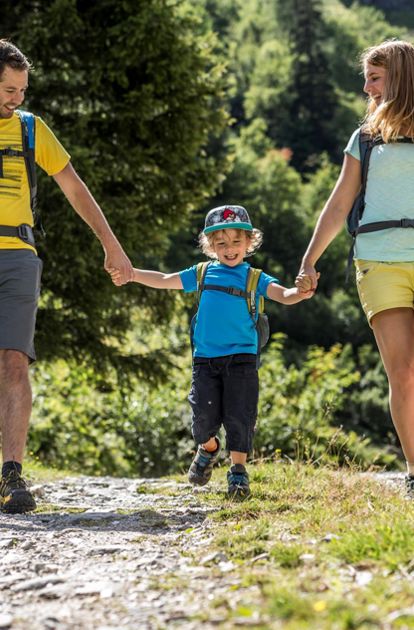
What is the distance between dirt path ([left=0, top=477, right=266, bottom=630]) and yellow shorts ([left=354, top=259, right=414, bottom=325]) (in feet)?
4.64

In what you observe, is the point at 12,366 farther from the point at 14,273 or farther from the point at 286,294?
the point at 286,294

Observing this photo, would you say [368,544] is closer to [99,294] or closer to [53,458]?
[99,294]

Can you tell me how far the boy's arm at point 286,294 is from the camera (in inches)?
220

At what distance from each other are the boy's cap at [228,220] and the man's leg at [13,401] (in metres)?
1.31

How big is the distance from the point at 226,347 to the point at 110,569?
7.06 feet

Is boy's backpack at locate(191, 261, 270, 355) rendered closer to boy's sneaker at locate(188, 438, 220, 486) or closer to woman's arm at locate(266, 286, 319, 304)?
woman's arm at locate(266, 286, 319, 304)

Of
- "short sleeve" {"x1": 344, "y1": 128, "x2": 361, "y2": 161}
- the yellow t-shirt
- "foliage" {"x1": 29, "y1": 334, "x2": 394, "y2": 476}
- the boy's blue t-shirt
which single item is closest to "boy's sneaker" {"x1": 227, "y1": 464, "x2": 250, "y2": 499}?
the boy's blue t-shirt

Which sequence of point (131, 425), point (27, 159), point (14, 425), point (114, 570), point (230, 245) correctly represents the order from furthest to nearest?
point (131, 425) < point (230, 245) < point (27, 159) < point (14, 425) < point (114, 570)

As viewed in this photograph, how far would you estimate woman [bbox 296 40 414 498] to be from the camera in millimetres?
5207

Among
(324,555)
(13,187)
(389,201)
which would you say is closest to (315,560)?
(324,555)

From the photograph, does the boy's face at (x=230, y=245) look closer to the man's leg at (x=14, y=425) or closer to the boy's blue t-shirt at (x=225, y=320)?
the boy's blue t-shirt at (x=225, y=320)

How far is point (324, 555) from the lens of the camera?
3654 mm

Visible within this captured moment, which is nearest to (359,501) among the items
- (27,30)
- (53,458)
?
(27,30)

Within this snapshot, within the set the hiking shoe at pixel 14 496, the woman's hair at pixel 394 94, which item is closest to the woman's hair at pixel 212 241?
the woman's hair at pixel 394 94
